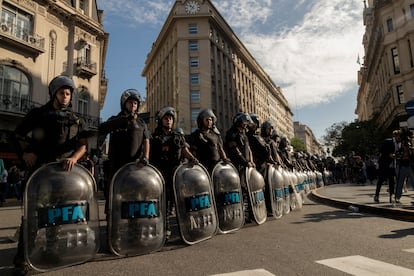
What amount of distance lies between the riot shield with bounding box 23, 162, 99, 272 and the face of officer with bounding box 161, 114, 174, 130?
2157 millimetres

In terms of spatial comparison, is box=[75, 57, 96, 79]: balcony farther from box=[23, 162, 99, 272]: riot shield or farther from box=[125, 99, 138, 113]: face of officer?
box=[23, 162, 99, 272]: riot shield

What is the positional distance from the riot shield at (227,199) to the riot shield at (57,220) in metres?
2.08

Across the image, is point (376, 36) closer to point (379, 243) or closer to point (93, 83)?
point (93, 83)

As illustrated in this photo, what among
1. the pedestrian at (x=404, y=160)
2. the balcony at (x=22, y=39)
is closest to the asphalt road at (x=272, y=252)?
the pedestrian at (x=404, y=160)

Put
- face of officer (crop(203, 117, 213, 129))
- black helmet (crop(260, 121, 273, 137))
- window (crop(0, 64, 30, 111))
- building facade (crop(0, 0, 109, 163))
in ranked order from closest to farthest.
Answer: face of officer (crop(203, 117, 213, 129)) < black helmet (crop(260, 121, 273, 137)) < window (crop(0, 64, 30, 111)) < building facade (crop(0, 0, 109, 163))

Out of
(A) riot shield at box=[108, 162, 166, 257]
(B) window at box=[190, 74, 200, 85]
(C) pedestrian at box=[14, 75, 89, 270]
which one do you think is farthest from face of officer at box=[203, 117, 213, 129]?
(B) window at box=[190, 74, 200, 85]

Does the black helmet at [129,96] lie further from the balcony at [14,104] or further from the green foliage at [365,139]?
the green foliage at [365,139]

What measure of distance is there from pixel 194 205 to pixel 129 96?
1786 millimetres

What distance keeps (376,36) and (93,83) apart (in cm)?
4487

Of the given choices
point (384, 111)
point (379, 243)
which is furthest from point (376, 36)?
point (379, 243)

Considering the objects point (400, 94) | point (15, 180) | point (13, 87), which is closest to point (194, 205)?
point (15, 180)

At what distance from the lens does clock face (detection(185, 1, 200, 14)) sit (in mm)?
46444

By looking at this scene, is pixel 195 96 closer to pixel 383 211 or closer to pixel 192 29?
pixel 192 29

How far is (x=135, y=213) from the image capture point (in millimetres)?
3404
